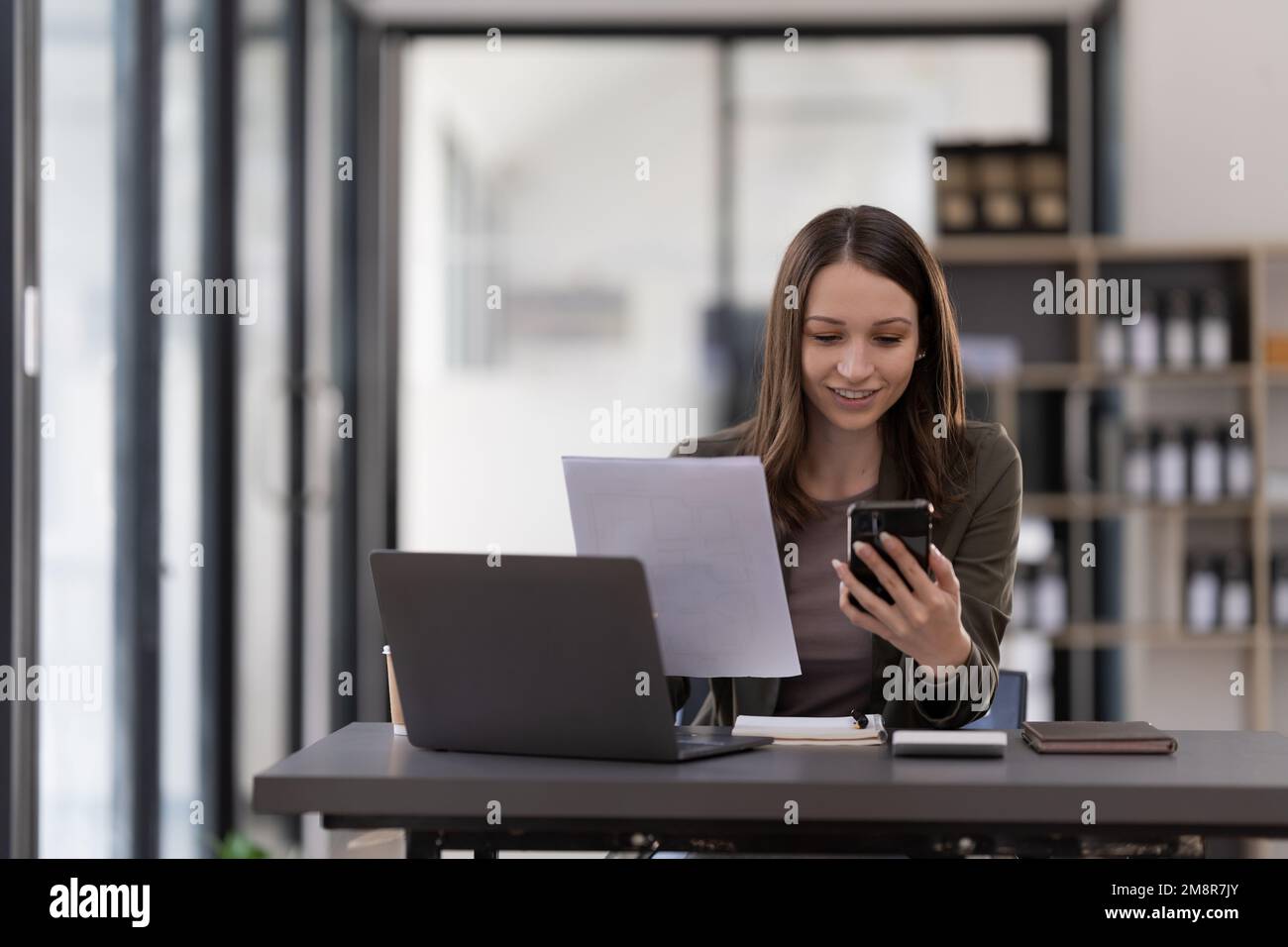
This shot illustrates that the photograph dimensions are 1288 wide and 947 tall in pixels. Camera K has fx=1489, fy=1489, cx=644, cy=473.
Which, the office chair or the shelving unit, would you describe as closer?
the office chair

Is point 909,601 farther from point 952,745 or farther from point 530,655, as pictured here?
point 530,655

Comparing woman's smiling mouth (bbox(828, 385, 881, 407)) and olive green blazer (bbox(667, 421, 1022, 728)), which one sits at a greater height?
woman's smiling mouth (bbox(828, 385, 881, 407))

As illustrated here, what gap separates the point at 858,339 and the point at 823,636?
422 millimetres

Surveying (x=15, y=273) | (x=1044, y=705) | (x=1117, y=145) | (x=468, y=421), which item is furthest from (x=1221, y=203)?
(x=15, y=273)

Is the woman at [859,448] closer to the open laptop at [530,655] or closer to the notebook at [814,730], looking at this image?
the notebook at [814,730]

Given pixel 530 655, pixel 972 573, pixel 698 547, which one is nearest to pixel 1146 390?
pixel 972 573

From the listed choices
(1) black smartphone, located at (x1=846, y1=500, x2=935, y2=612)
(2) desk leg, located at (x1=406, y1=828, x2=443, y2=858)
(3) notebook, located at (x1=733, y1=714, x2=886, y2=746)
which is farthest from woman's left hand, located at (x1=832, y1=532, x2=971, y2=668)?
(2) desk leg, located at (x1=406, y1=828, x2=443, y2=858)

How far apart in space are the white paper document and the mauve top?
1.40 feet

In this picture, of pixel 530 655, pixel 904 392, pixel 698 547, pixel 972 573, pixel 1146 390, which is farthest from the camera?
pixel 1146 390

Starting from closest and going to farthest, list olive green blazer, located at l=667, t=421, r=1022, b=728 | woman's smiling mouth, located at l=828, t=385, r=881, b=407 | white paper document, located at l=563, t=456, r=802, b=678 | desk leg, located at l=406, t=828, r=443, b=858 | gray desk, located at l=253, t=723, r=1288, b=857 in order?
gray desk, located at l=253, t=723, r=1288, b=857
desk leg, located at l=406, t=828, r=443, b=858
white paper document, located at l=563, t=456, r=802, b=678
olive green blazer, located at l=667, t=421, r=1022, b=728
woman's smiling mouth, located at l=828, t=385, r=881, b=407

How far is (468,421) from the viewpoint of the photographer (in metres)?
5.30

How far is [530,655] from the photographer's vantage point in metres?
1.51

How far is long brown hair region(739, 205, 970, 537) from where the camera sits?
208cm

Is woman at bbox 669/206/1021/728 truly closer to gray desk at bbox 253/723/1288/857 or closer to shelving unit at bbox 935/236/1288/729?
gray desk at bbox 253/723/1288/857
